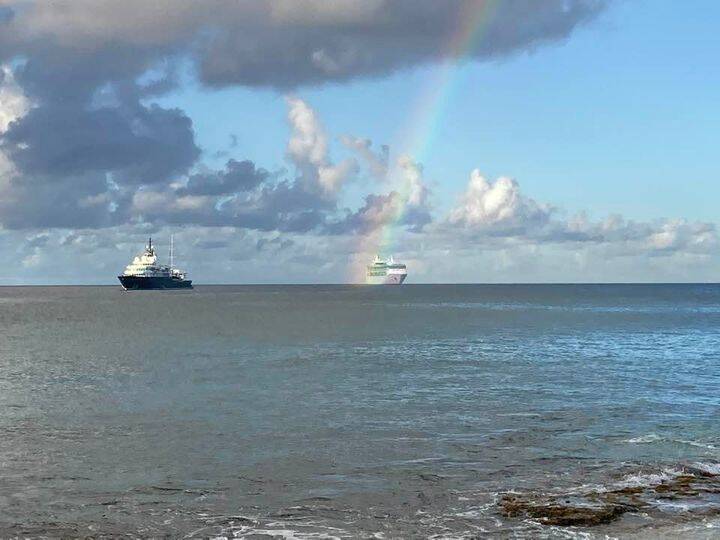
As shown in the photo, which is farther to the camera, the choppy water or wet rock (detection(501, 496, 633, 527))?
the choppy water

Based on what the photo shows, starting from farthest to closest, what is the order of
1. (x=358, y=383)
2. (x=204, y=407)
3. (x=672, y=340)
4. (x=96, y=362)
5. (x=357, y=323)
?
1. (x=357, y=323)
2. (x=672, y=340)
3. (x=96, y=362)
4. (x=358, y=383)
5. (x=204, y=407)

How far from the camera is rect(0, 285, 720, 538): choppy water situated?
23.0 metres

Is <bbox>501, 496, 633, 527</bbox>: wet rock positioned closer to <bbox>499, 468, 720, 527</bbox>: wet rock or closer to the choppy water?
<bbox>499, 468, 720, 527</bbox>: wet rock

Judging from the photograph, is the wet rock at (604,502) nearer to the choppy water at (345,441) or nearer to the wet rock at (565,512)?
the wet rock at (565,512)

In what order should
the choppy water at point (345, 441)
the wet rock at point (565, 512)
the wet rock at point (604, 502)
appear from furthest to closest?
the choppy water at point (345, 441)
the wet rock at point (604, 502)
the wet rock at point (565, 512)

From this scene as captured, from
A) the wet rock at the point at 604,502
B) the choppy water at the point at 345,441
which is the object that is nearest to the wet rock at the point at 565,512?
the wet rock at the point at 604,502

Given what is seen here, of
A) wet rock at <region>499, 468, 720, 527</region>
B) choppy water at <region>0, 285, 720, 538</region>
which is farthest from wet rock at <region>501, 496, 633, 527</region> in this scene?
choppy water at <region>0, 285, 720, 538</region>

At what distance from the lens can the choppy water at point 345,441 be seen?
22969 mm

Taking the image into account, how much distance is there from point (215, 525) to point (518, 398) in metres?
27.9

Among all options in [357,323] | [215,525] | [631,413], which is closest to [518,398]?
[631,413]

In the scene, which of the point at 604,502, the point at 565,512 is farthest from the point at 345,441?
the point at 604,502

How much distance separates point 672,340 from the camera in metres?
95.7

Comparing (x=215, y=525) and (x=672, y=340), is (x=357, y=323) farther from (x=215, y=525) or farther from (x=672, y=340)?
(x=215, y=525)

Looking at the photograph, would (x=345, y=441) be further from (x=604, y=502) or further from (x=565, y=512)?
(x=604, y=502)
